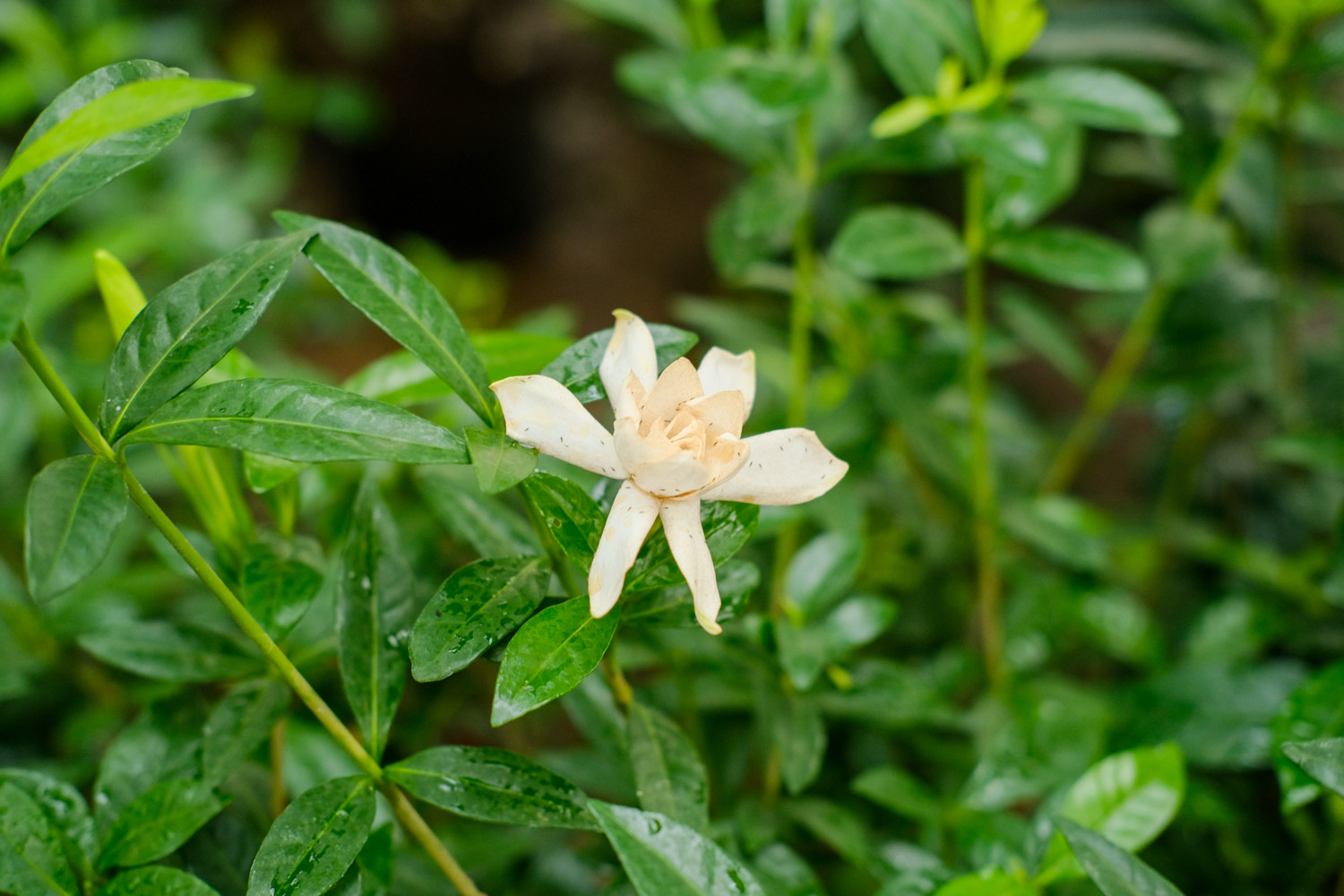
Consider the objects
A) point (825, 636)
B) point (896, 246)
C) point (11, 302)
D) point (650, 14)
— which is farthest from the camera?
point (650, 14)

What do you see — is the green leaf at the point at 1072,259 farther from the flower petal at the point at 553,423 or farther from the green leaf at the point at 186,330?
the green leaf at the point at 186,330

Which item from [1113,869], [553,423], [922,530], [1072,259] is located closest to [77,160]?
[553,423]

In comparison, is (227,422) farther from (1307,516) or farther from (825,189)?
(825,189)

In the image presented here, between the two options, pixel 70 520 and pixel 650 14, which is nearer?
pixel 70 520

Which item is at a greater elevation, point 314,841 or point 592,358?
point 592,358

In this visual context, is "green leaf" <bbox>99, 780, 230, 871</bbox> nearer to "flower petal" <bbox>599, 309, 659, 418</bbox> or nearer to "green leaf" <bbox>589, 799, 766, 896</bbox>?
"green leaf" <bbox>589, 799, 766, 896</bbox>

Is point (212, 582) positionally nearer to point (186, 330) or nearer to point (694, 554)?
point (186, 330)
